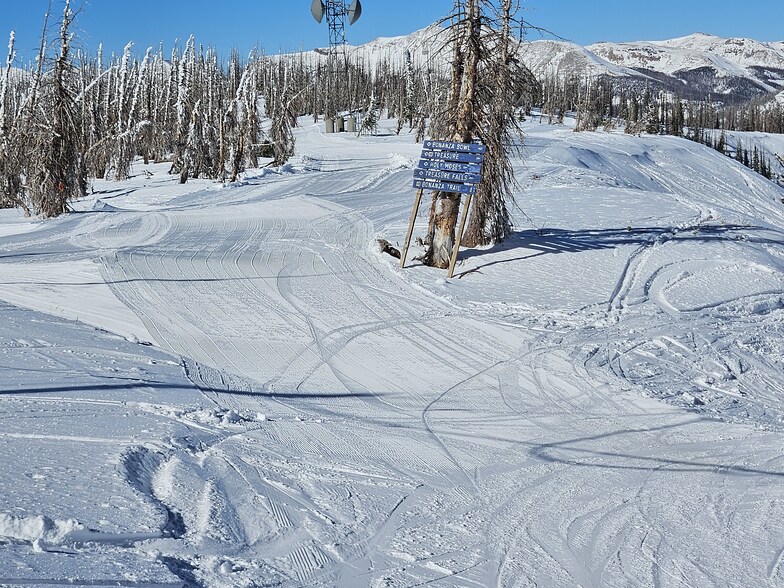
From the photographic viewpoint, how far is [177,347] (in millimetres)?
9266

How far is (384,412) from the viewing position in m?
7.74

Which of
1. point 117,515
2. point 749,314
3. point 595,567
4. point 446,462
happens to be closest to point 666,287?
point 749,314

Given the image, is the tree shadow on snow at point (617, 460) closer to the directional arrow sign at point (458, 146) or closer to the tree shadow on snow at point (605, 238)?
the tree shadow on snow at point (605, 238)

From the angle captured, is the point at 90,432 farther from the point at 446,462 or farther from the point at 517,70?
the point at 517,70

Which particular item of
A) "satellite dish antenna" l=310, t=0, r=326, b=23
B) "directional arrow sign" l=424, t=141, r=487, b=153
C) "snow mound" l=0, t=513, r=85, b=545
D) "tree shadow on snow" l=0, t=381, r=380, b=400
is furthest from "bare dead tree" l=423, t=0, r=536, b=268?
"snow mound" l=0, t=513, r=85, b=545

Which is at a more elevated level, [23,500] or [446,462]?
[23,500]

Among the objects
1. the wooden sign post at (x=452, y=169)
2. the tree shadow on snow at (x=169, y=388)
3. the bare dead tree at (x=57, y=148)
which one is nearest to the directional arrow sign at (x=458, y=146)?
the wooden sign post at (x=452, y=169)

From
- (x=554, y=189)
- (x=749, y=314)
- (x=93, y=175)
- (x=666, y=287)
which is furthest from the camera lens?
(x=93, y=175)

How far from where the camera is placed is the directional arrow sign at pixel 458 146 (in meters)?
13.6

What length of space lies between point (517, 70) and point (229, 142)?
28.3 metres

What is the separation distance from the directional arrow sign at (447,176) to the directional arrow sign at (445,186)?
70 millimetres

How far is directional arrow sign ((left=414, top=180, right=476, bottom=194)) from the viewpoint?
44.8ft

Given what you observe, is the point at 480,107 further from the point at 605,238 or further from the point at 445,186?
the point at 605,238

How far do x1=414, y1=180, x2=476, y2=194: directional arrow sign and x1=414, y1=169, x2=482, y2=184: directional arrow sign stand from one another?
7 centimetres
